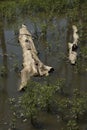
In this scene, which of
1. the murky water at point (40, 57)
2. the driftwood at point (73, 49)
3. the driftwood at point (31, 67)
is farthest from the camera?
the driftwood at point (73, 49)

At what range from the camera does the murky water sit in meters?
8.18

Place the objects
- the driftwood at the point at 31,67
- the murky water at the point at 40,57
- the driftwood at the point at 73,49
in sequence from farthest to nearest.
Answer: the driftwood at the point at 73,49
the driftwood at the point at 31,67
the murky water at the point at 40,57

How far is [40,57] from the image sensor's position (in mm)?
11352

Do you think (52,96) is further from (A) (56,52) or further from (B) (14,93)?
(A) (56,52)

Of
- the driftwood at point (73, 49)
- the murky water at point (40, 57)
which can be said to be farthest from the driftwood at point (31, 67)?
the driftwood at point (73, 49)

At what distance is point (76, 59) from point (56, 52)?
1.10m

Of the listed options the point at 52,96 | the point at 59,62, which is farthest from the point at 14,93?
the point at 59,62

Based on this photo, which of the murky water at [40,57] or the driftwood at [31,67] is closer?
the murky water at [40,57]

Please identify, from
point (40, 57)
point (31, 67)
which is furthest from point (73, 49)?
point (31, 67)

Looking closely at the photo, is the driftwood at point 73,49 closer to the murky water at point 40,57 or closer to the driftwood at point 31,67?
the murky water at point 40,57

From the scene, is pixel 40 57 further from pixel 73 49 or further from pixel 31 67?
pixel 31 67

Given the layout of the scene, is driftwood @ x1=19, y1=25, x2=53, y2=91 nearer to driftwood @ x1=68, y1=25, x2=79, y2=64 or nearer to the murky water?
the murky water

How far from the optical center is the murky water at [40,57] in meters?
8.18

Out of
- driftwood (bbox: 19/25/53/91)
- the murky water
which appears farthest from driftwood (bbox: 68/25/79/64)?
driftwood (bbox: 19/25/53/91)
